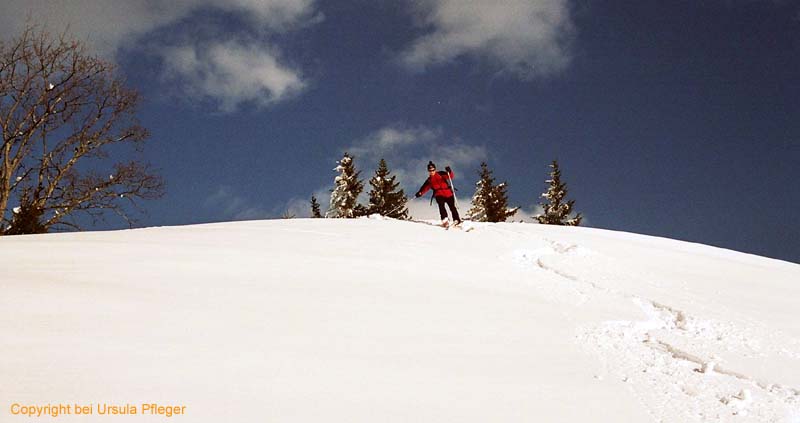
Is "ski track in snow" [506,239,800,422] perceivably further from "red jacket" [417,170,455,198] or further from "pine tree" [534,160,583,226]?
"pine tree" [534,160,583,226]

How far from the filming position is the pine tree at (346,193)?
37.6 m

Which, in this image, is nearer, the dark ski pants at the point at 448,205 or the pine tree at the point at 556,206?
the dark ski pants at the point at 448,205

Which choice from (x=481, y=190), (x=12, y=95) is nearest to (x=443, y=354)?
(x=12, y=95)

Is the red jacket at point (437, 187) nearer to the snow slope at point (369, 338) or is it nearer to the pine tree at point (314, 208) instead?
the snow slope at point (369, 338)

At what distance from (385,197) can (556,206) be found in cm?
1470

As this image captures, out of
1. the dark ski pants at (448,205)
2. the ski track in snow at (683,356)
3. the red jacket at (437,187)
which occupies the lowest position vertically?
the ski track in snow at (683,356)

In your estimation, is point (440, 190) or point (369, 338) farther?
point (440, 190)

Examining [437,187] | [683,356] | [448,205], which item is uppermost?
[437,187]

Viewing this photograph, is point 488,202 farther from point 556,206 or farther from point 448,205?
point 448,205

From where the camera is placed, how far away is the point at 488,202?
134 ft

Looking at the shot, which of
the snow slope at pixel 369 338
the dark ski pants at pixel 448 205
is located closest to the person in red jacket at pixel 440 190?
the dark ski pants at pixel 448 205

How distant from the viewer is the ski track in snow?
351 cm

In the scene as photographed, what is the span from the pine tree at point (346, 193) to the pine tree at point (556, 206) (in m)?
15.7

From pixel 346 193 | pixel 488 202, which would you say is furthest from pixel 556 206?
pixel 346 193
